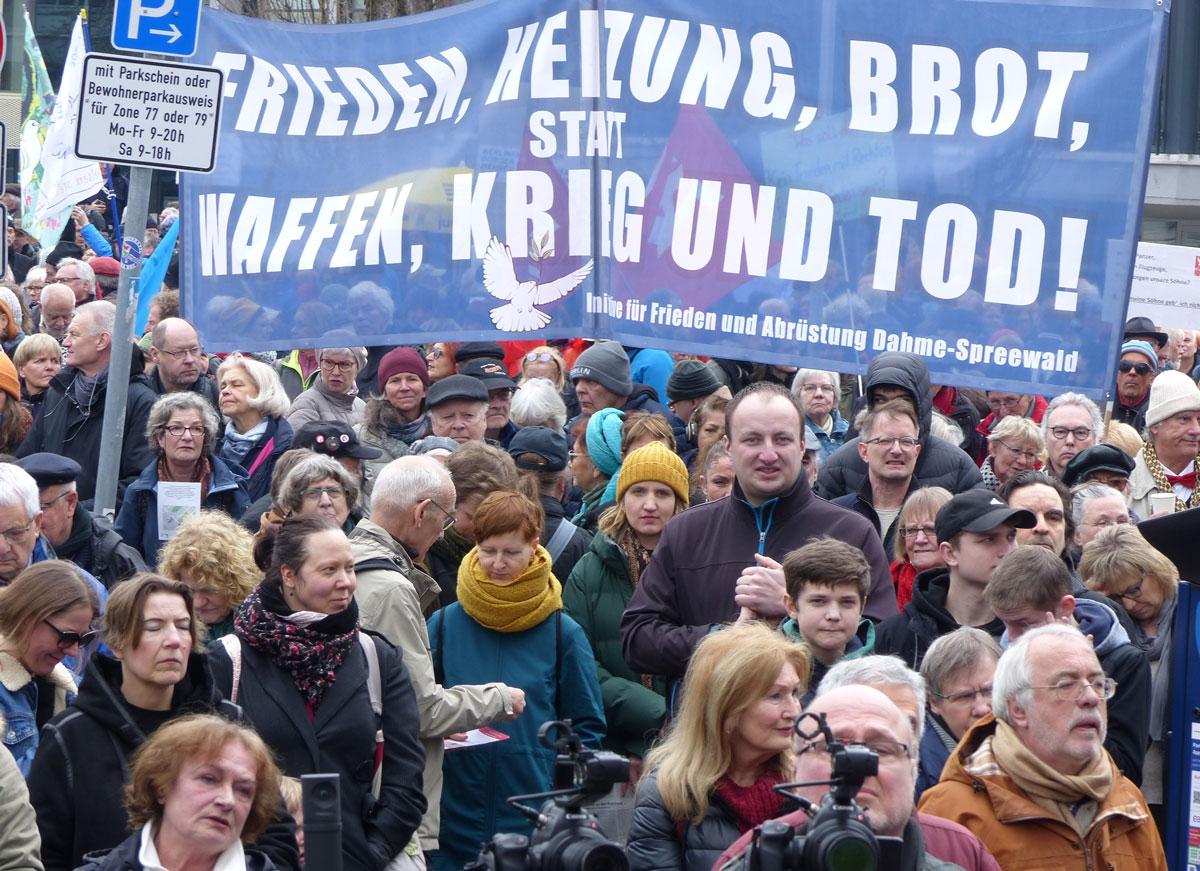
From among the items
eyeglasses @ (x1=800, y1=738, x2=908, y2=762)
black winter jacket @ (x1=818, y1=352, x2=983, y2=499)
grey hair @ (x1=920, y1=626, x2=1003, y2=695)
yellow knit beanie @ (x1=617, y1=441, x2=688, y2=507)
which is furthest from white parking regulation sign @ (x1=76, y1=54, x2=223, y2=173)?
eyeglasses @ (x1=800, y1=738, x2=908, y2=762)

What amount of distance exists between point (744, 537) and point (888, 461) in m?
1.22

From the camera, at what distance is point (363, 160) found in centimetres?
789

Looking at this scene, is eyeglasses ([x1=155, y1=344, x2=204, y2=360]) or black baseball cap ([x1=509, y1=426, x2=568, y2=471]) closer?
black baseball cap ([x1=509, y1=426, x2=568, y2=471])

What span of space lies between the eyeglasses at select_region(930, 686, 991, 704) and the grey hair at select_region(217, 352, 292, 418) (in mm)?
4323

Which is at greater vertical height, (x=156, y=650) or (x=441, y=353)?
(x=441, y=353)

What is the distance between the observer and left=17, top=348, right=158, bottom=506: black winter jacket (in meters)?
8.84

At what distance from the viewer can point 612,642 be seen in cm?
669

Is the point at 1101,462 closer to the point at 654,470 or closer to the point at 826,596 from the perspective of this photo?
the point at 654,470

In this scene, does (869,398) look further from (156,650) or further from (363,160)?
(156,650)

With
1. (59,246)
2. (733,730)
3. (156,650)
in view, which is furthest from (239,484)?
(59,246)

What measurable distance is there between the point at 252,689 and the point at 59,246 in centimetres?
1486

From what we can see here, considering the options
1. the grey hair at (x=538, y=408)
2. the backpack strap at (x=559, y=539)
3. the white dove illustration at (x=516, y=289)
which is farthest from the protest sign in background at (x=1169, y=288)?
the backpack strap at (x=559, y=539)

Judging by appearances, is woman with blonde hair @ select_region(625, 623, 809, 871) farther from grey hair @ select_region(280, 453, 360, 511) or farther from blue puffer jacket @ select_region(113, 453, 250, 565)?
blue puffer jacket @ select_region(113, 453, 250, 565)

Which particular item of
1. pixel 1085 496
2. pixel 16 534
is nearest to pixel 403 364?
pixel 1085 496
